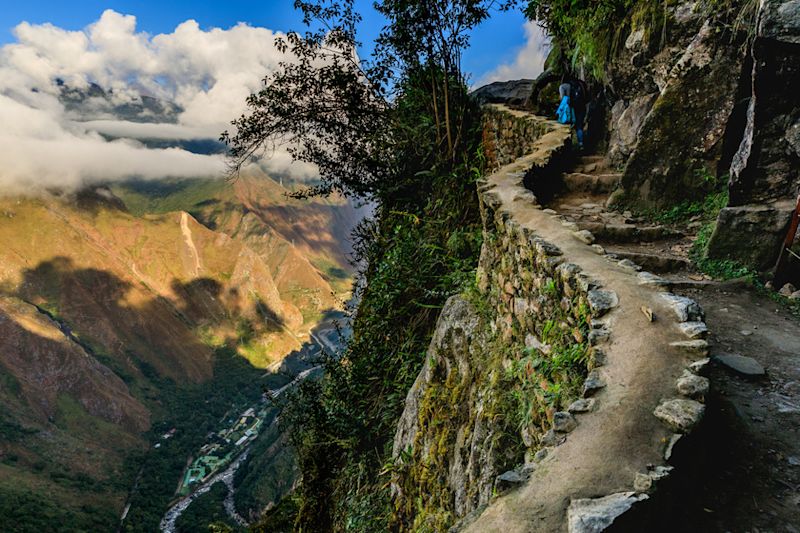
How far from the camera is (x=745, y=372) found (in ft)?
10.8

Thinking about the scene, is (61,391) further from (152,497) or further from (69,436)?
(152,497)

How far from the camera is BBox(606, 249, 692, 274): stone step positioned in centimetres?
525

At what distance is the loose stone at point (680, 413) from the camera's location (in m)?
2.30

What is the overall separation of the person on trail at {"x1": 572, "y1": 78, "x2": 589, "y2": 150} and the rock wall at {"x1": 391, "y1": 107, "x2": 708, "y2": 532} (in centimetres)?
311

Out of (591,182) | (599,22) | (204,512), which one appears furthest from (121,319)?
(599,22)

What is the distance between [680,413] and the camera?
7.75ft

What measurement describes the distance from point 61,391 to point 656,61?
119m

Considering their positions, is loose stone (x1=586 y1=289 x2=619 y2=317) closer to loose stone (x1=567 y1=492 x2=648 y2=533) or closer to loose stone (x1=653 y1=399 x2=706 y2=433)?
loose stone (x1=653 y1=399 x2=706 y2=433)

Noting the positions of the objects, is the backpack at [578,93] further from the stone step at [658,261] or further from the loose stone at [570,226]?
the loose stone at [570,226]

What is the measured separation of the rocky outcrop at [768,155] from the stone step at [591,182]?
9.45 ft

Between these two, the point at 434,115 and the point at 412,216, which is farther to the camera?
the point at 434,115

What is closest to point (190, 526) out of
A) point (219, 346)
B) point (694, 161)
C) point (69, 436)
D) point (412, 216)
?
point (69, 436)

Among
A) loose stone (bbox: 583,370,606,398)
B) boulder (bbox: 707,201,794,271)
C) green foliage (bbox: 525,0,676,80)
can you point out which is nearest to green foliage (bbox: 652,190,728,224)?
boulder (bbox: 707,201,794,271)

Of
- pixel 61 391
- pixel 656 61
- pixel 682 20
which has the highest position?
pixel 682 20
